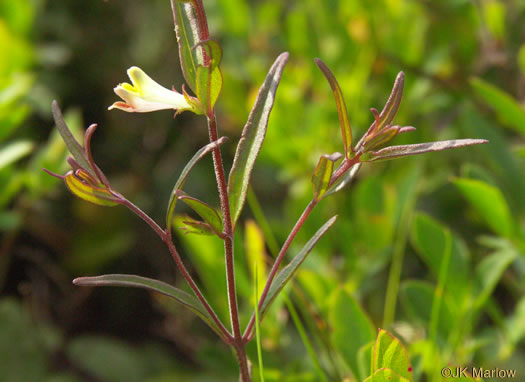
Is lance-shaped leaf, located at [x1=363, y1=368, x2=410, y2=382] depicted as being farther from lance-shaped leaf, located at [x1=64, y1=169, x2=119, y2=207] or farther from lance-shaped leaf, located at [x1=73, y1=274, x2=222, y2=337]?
lance-shaped leaf, located at [x1=64, y1=169, x2=119, y2=207]

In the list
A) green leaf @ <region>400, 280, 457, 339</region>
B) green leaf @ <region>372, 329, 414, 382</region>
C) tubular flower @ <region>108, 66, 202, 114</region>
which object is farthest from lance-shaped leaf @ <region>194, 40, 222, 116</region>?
green leaf @ <region>400, 280, 457, 339</region>

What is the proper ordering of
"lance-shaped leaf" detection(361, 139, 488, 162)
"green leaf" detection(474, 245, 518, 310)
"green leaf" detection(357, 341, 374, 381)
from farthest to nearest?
1. "green leaf" detection(474, 245, 518, 310)
2. "green leaf" detection(357, 341, 374, 381)
3. "lance-shaped leaf" detection(361, 139, 488, 162)

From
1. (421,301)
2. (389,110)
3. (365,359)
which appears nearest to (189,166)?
(389,110)

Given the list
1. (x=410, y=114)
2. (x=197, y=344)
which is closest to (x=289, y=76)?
(x=410, y=114)

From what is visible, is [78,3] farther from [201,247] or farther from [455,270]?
[455,270]

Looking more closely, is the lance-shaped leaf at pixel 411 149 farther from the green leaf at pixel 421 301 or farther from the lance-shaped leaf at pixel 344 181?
the green leaf at pixel 421 301

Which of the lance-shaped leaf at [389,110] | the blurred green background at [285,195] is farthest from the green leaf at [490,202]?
the lance-shaped leaf at [389,110]

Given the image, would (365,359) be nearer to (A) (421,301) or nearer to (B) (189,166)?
(A) (421,301)
